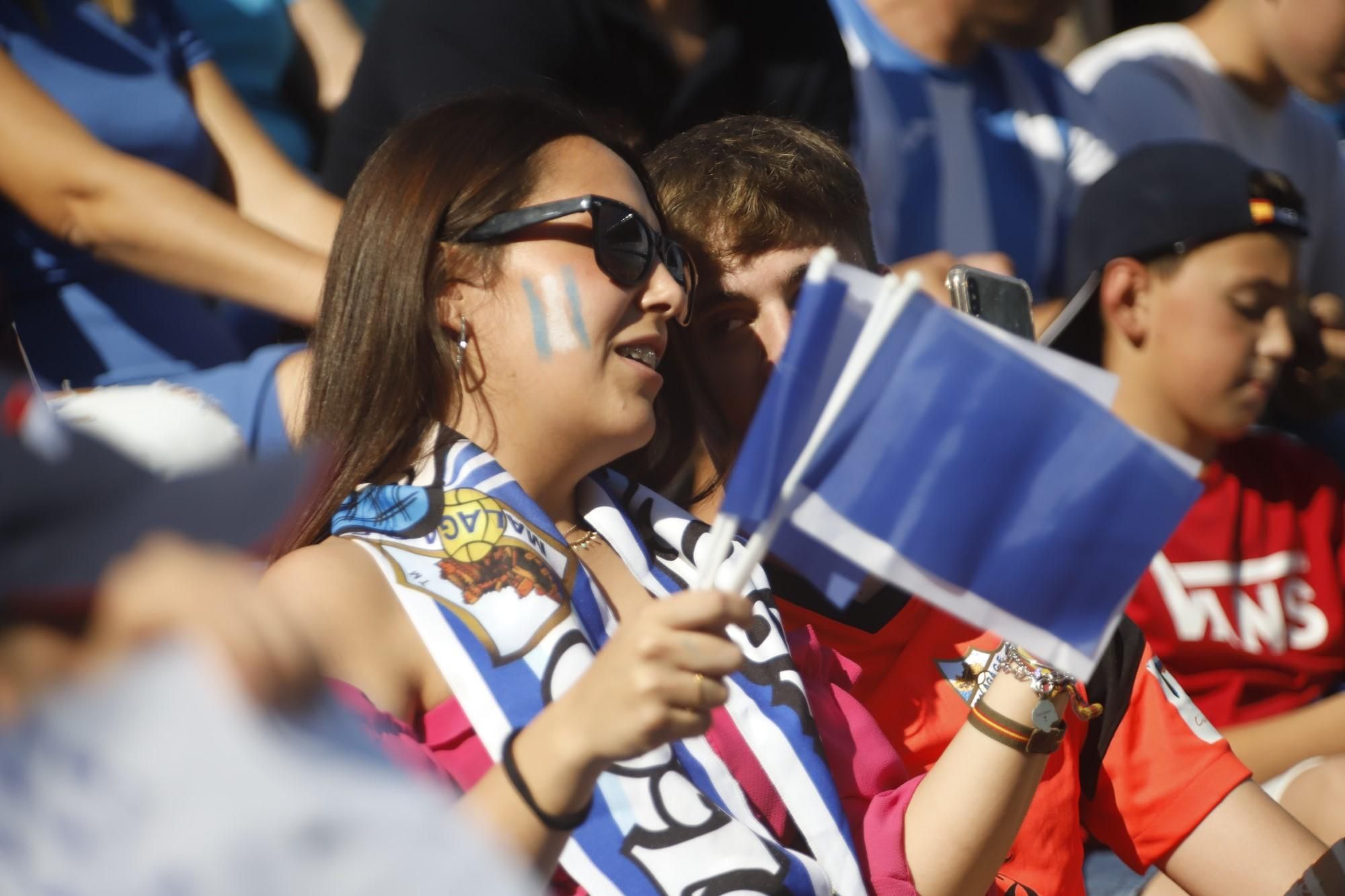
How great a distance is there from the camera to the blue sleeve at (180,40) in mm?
2967

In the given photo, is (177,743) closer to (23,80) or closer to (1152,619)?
(23,80)

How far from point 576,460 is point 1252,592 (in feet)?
5.60

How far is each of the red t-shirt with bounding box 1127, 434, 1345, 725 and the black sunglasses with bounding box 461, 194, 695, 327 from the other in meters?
1.41

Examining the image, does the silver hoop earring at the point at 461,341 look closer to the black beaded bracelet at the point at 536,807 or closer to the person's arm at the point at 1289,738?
the black beaded bracelet at the point at 536,807

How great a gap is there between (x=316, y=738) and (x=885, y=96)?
291 centimetres

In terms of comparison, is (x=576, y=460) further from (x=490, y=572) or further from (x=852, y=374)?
(x=852, y=374)

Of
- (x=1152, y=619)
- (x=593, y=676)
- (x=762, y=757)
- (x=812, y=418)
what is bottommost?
(x=1152, y=619)

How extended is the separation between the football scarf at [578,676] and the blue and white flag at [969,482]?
0.31 m

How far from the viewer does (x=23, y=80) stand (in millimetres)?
2559

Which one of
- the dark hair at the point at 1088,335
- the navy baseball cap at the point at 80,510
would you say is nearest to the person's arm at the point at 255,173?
the dark hair at the point at 1088,335

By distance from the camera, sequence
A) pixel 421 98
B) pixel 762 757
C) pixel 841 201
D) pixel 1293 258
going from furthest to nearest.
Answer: pixel 1293 258, pixel 421 98, pixel 841 201, pixel 762 757

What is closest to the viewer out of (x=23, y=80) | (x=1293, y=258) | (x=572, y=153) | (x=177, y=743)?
(x=177, y=743)

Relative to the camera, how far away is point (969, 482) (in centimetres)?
165

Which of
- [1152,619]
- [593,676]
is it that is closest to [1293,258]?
[1152,619]
